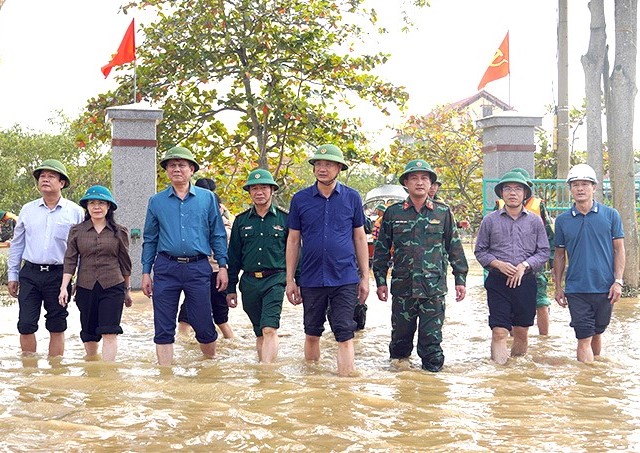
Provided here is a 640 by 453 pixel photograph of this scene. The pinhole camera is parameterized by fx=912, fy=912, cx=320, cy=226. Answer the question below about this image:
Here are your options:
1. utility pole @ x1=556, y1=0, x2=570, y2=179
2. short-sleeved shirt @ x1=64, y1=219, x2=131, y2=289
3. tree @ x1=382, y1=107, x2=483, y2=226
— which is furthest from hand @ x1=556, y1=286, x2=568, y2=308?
tree @ x1=382, y1=107, x2=483, y2=226

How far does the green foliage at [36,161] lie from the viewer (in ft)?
129

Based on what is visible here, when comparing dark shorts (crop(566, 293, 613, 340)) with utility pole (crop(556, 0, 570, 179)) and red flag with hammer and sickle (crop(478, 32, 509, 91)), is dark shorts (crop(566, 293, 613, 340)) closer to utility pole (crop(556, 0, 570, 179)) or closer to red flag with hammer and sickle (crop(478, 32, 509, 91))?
red flag with hammer and sickle (crop(478, 32, 509, 91))

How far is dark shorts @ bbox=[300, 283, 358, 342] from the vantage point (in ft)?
23.6

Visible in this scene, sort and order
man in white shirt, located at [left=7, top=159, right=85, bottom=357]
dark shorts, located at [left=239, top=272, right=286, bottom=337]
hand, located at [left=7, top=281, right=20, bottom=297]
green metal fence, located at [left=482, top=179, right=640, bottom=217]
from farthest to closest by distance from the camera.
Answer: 1. green metal fence, located at [left=482, top=179, right=640, bottom=217]
2. hand, located at [left=7, top=281, right=20, bottom=297]
3. man in white shirt, located at [left=7, top=159, right=85, bottom=357]
4. dark shorts, located at [left=239, top=272, right=286, bottom=337]

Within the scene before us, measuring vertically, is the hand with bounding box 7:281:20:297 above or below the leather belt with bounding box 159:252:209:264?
below

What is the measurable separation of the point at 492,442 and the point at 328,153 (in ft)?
9.55

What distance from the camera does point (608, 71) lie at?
47.6 feet

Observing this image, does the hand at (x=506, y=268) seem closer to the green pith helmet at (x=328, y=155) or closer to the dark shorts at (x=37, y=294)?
the green pith helmet at (x=328, y=155)

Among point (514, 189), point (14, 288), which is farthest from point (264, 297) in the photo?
point (514, 189)

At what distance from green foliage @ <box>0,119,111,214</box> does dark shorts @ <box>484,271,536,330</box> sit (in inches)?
1290

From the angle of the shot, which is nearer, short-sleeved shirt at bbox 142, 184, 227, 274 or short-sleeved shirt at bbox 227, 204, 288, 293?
short-sleeved shirt at bbox 142, 184, 227, 274

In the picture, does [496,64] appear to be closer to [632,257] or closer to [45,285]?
[632,257]

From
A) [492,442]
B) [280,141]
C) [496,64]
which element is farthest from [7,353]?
[496,64]

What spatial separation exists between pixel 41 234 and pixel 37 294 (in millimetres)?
524
